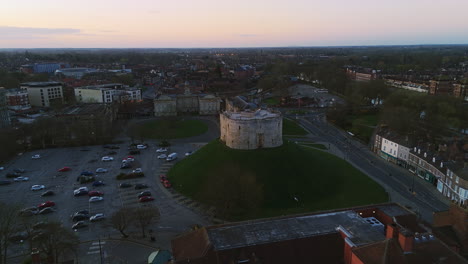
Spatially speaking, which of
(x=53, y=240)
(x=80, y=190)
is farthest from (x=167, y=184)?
(x=53, y=240)

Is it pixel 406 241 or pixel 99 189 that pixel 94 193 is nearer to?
pixel 99 189

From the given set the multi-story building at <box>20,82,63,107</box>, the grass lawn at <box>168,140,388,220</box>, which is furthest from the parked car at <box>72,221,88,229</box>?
the multi-story building at <box>20,82,63,107</box>

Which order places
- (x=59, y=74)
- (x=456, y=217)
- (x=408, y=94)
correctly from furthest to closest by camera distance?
(x=59, y=74)
(x=408, y=94)
(x=456, y=217)

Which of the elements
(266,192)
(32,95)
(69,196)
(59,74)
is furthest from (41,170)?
(59,74)

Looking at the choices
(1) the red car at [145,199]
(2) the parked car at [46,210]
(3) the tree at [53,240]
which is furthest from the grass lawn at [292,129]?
(3) the tree at [53,240]

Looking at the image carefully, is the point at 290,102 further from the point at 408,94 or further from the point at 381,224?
the point at 381,224

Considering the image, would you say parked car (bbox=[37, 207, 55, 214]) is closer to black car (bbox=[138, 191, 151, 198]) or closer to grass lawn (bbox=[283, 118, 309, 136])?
black car (bbox=[138, 191, 151, 198])
